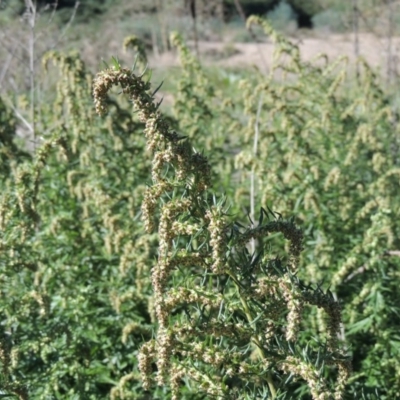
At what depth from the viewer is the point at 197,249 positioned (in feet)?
9.46

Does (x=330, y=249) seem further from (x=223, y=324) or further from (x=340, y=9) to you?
(x=340, y=9)

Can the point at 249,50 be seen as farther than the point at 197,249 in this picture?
Yes

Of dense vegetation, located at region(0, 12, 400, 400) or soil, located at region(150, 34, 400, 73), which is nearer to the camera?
dense vegetation, located at region(0, 12, 400, 400)

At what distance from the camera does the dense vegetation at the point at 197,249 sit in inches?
111

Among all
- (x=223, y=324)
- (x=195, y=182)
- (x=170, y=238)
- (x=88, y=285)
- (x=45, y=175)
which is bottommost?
(x=88, y=285)

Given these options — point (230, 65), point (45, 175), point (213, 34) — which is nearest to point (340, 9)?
point (213, 34)

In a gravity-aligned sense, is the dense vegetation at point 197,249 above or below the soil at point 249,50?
above

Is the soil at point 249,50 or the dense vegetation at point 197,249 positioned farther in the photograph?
the soil at point 249,50

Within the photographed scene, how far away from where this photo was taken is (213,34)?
84.4ft

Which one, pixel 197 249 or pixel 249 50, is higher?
pixel 197 249

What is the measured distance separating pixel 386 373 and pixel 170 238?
2490 mm

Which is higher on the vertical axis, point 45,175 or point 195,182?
point 195,182

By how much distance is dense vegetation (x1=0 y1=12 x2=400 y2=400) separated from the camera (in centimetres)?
283

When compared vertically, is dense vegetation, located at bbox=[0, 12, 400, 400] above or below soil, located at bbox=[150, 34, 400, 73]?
above
